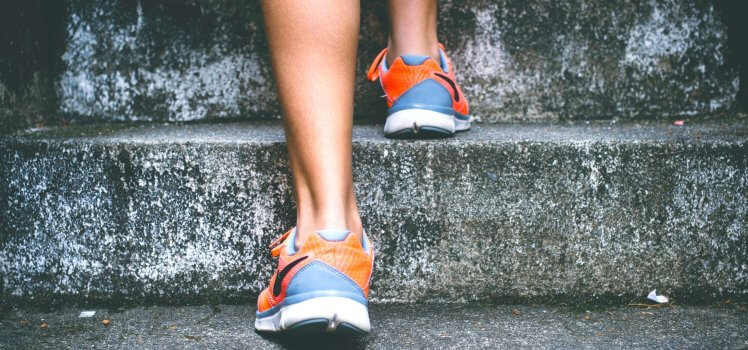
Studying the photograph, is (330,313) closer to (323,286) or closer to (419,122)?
(323,286)

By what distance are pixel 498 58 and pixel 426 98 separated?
34 centimetres

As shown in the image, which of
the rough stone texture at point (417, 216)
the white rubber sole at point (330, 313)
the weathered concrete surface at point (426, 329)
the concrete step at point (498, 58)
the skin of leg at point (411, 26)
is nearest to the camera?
the white rubber sole at point (330, 313)

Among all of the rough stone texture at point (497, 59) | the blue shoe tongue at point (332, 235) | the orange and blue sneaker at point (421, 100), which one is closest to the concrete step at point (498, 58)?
the rough stone texture at point (497, 59)

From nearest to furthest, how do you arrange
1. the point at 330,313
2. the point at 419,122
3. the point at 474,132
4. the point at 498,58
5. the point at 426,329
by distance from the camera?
1. the point at 330,313
2. the point at 426,329
3. the point at 419,122
4. the point at 474,132
5. the point at 498,58

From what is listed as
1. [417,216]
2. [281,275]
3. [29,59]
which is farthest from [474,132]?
[29,59]

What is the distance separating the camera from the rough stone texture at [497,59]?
136 cm

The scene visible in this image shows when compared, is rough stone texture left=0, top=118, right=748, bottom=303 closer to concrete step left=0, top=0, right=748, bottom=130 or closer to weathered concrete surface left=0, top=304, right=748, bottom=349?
weathered concrete surface left=0, top=304, right=748, bottom=349

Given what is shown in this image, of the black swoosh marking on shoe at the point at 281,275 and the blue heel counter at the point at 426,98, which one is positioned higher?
the blue heel counter at the point at 426,98

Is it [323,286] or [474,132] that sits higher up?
[474,132]

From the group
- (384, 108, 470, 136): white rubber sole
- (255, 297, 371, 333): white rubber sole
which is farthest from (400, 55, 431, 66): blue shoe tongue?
(255, 297, 371, 333): white rubber sole

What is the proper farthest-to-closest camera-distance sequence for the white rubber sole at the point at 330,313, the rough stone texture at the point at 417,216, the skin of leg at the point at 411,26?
the skin of leg at the point at 411,26, the rough stone texture at the point at 417,216, the white rubber sole at the point at 330,313

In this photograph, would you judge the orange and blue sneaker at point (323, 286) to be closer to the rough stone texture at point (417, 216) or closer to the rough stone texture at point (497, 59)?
the rough stone texture at point (417, 216)

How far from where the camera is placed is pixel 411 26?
3.93ft

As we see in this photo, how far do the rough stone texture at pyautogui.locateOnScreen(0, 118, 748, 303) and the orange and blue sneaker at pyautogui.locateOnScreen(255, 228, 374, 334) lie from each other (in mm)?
186
